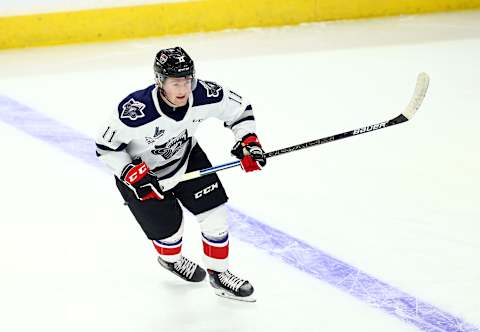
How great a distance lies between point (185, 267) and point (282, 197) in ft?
2.68

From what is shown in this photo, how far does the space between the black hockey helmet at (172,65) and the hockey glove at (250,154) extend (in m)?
0.37

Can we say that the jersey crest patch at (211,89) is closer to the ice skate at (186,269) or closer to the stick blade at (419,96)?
the ice skate at (186,269)

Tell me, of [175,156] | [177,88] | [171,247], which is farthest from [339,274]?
[177,88]

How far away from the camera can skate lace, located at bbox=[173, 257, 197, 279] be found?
3248mm

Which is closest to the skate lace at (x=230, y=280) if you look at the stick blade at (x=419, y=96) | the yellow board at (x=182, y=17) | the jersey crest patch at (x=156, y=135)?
the jersey crest patch at (x=156, y=135)

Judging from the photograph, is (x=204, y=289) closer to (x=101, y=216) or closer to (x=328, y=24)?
(x=101, y=216)

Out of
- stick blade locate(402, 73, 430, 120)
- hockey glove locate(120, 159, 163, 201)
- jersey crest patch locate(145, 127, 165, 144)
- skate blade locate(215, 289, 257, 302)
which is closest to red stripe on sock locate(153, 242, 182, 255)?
skate blade locate(215, 289, 257, 302)

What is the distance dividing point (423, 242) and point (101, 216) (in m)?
1.40

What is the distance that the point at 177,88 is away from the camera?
2789 millimetres

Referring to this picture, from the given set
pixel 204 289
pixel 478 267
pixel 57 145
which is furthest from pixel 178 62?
pixel 57 145

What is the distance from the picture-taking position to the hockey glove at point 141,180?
2.84m

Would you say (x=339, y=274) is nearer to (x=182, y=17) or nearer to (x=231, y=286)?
(x=231, y=286)

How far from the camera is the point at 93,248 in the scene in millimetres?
3518

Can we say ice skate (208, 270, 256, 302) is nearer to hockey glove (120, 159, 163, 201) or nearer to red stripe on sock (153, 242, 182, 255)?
red stripe on sock (153, 242, 182, 255)
